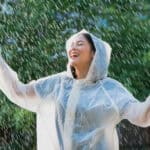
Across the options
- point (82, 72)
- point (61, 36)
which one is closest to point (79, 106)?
point (82, 72)

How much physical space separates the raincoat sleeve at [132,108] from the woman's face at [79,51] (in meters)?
0.16

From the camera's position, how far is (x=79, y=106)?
2.21 metres

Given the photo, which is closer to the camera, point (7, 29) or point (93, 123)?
point (93, 123)

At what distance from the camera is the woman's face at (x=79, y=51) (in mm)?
2256

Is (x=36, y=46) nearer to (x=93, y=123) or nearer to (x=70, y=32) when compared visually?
(x=70, y=32)

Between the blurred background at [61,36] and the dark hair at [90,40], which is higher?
the dark hair at [90,40]

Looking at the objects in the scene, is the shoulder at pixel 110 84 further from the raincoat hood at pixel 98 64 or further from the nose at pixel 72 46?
the nose at pixel 72 46

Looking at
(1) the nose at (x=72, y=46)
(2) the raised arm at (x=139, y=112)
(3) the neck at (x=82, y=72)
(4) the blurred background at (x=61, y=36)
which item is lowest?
(4) the blurred background at (x=61, y=36)

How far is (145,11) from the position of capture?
4.95 metres

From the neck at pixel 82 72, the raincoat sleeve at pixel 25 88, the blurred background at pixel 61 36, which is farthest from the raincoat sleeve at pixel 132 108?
the blurred background at pixel 61 36

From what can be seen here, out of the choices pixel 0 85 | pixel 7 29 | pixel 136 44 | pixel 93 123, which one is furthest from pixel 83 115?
pixel 7 29

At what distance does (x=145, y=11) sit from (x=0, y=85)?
9.26 feet

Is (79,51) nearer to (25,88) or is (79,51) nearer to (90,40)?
(90,40)

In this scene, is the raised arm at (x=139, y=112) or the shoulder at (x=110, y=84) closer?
the raised arm at (x=139, y=112)
